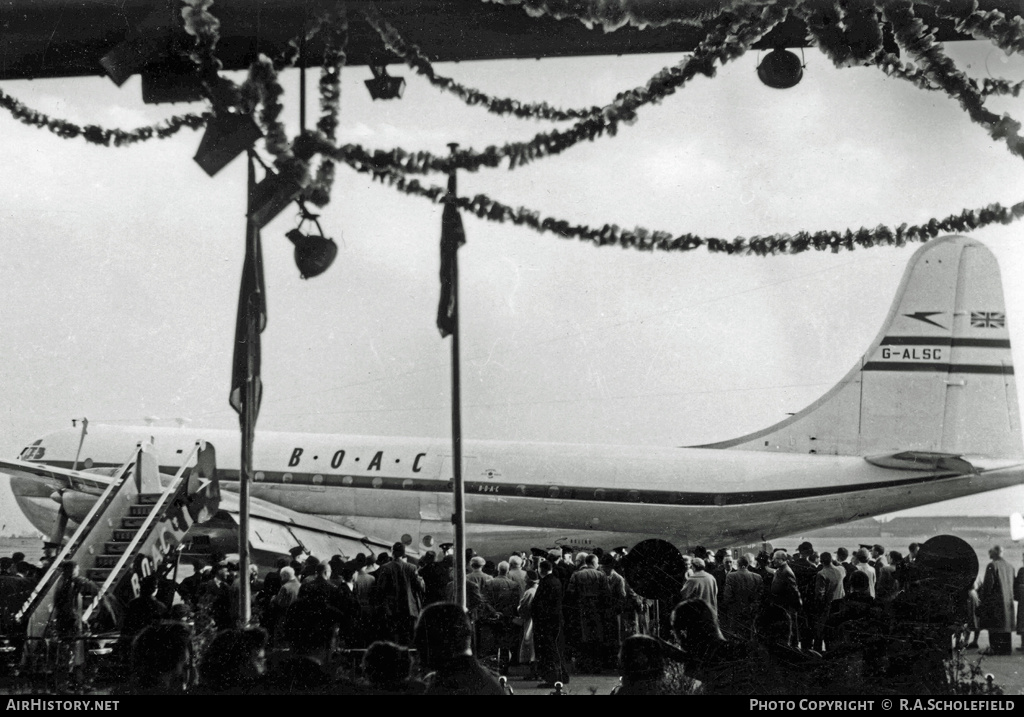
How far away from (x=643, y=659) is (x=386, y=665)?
1063mm

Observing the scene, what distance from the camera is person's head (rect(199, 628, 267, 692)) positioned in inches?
159

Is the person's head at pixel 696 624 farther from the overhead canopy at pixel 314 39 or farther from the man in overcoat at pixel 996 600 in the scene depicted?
the man in overcoat at pixel 996 600

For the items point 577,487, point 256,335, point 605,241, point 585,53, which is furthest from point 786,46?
point 577,487

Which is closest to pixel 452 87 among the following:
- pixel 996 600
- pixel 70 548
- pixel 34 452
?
pixel 70 548

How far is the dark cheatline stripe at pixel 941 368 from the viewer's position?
47.4 feet

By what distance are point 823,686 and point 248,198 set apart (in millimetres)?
5547

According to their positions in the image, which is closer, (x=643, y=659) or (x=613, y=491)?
(x=643, y=659)

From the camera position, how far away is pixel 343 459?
52.0 feet

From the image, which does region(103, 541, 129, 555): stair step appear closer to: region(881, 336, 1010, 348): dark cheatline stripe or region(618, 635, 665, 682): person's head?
region(618, 635, 665, 682): person's head

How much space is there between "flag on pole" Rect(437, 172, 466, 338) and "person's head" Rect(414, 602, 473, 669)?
466cm

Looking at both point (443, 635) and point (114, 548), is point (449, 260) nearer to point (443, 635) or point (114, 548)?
point (443, 635)

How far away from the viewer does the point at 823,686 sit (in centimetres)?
525

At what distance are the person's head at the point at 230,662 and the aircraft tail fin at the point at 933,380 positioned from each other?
39.8 ft

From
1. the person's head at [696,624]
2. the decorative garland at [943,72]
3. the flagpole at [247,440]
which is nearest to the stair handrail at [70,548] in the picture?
the flagpole at [247,440]
